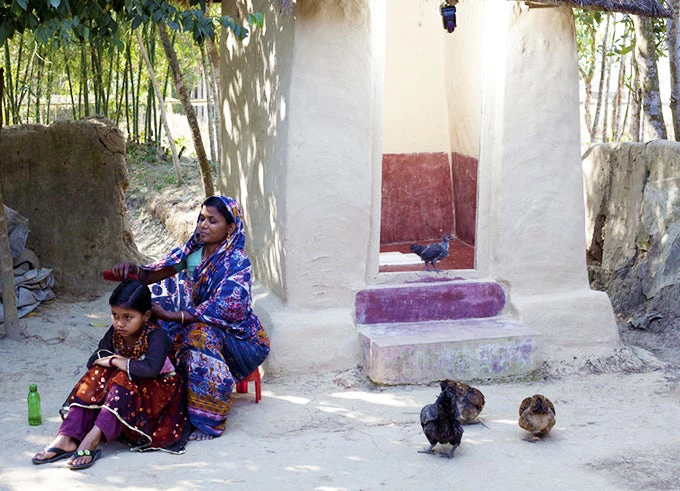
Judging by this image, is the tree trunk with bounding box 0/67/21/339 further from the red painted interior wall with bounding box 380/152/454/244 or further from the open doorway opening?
the red painted interior wall with bounding box 380/152/454/244

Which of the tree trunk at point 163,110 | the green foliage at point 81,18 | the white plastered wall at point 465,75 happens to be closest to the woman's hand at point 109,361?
the green foliage at point 81,18

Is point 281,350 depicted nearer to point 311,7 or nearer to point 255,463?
point 255,463

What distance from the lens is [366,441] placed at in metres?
5.02

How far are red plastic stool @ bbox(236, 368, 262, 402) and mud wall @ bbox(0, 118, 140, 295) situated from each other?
2.60m

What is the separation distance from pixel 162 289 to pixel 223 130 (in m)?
2.26

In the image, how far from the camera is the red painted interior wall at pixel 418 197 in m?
8.20

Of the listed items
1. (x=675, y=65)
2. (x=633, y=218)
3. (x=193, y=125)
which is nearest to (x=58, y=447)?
(x=633, y=218)

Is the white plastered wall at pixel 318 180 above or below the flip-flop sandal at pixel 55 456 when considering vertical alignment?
above

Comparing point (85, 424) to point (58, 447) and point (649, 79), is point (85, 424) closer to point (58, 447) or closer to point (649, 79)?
point (58, 447)

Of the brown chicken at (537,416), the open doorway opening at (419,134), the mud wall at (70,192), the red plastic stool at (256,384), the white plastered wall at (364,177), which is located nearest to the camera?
the brown chicken at (537,416)

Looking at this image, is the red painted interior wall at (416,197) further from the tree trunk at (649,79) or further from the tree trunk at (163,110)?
the tree trunk at (163,110)

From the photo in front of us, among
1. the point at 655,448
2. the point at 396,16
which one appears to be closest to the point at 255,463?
the point at 655,448

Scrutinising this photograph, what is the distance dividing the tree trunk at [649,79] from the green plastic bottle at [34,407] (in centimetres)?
631

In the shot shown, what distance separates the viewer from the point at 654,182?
7.49 meters
